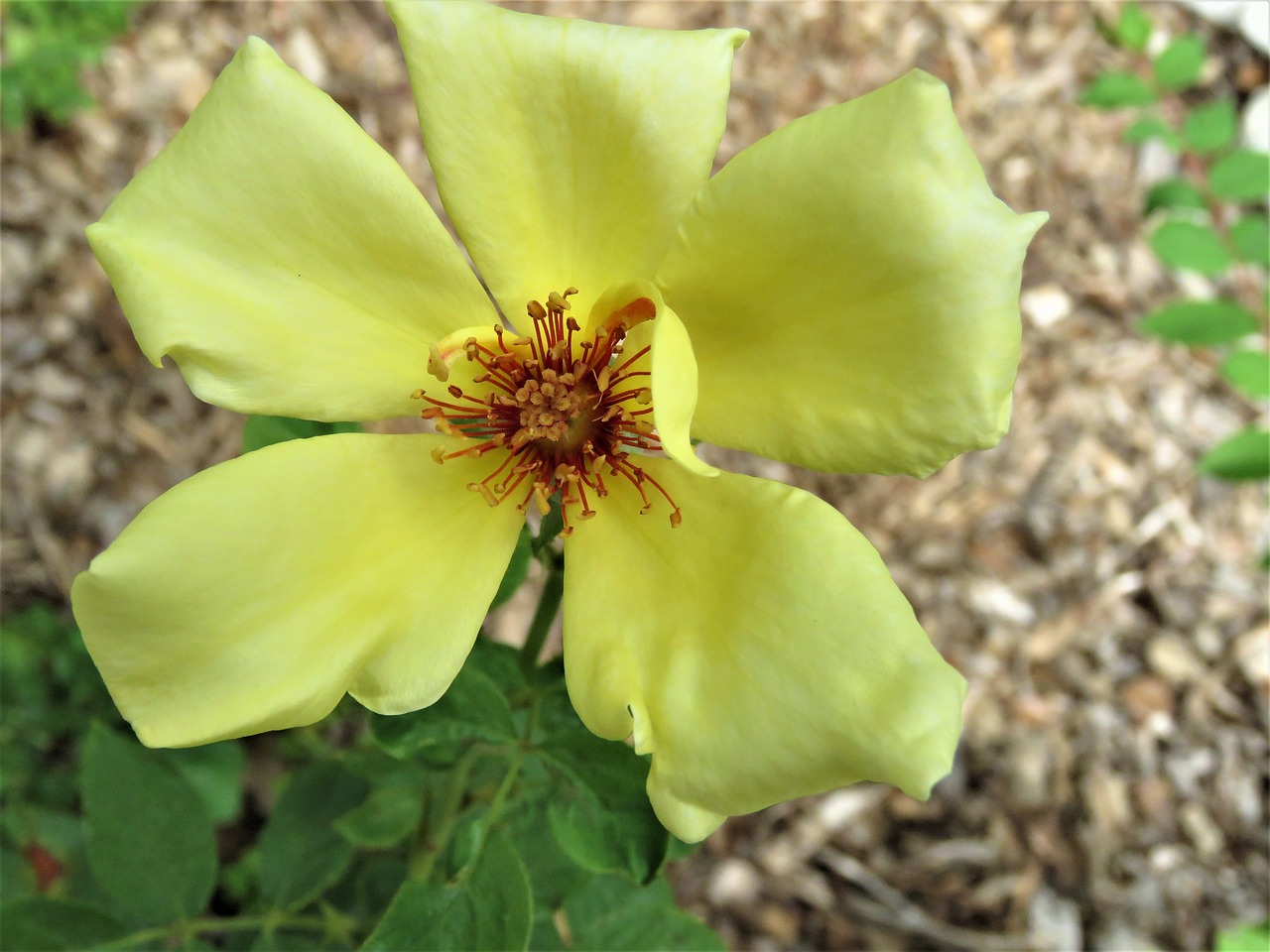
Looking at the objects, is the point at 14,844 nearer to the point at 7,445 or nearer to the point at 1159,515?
the point at 7,445

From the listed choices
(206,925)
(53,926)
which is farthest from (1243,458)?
(53,926)

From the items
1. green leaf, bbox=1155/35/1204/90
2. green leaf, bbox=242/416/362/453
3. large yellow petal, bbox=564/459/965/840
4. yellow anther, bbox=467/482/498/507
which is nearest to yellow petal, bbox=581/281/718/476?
large yellow petal, bbox=564/459/965/840

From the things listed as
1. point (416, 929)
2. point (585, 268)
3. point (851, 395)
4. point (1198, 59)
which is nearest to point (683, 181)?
point (585, 268)

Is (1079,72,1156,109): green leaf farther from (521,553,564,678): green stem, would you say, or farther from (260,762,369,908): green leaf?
(260,762,369,908): green leaf

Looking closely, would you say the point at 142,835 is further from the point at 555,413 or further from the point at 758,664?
the point at 758,664

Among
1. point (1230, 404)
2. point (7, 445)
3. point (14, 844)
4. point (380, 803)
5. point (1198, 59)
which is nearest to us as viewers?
point (380, 803)

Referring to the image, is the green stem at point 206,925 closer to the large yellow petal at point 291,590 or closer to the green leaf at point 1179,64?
the large yellow petal at point 291,590
